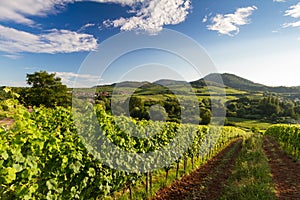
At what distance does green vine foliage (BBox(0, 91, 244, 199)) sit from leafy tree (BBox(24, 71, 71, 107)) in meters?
41.6

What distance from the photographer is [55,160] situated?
435 cm

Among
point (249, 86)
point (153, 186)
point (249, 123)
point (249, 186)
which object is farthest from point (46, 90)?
point (249, 86)

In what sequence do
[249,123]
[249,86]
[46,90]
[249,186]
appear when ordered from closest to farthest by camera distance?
[249,186] < [46,90] < [249,123] < [249,86]

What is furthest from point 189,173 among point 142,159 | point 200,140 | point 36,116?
point 36,116

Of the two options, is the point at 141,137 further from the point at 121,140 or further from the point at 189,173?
the point at 189,173

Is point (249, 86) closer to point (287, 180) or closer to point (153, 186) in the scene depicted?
point (287, 180)

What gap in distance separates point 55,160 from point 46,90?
48.8 meters

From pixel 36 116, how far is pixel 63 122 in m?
1.07

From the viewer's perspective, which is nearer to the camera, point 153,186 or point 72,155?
point 72,155

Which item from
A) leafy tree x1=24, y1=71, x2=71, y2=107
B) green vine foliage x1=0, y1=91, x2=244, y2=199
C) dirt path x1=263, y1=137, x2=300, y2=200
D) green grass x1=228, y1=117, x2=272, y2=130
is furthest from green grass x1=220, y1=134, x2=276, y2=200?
green grass x1=228, y1=117, x2=272, y2=130

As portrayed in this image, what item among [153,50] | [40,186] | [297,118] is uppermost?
[153,50]

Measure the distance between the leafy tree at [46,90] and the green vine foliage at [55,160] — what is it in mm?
41558

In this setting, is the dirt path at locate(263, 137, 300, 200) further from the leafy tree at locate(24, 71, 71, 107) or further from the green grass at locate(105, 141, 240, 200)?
the leafy tree at locate(24, 71, 71, 107)

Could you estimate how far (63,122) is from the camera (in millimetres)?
8461
